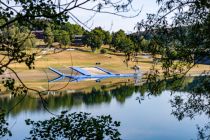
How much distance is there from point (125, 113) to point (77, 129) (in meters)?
16.7

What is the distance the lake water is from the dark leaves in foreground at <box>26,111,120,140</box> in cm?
571

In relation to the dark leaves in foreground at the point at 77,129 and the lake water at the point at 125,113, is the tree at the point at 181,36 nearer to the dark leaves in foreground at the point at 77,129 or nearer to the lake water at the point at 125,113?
the dark leaves in foreground at the point at 77,129

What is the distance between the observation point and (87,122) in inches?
194

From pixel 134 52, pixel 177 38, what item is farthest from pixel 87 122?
pixel 177 38

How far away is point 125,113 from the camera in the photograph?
70.5 feet

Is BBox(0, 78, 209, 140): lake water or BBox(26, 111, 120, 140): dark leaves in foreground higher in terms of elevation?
BBox(26, 111, 120, 140): dark leaves in foreground

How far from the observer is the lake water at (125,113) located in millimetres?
15977

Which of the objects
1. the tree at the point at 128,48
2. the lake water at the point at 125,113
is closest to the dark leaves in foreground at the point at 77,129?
the tree at the point at 128,48

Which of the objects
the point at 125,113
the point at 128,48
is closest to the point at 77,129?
the point at 128,48

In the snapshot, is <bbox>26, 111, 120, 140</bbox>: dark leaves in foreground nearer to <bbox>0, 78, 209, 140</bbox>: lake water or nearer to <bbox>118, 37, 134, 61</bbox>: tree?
<bbox>118, 37, 134, 61</bbox>: tree

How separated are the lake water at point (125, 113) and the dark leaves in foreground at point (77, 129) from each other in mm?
5713

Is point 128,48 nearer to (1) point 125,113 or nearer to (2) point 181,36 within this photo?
(2) point 181,36

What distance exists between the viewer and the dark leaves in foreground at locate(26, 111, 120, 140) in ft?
15.9

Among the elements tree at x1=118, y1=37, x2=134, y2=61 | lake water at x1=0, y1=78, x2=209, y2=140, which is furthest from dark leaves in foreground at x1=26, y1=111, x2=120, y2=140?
lake water at x1=0, y1=78, x2=209, y2=140
